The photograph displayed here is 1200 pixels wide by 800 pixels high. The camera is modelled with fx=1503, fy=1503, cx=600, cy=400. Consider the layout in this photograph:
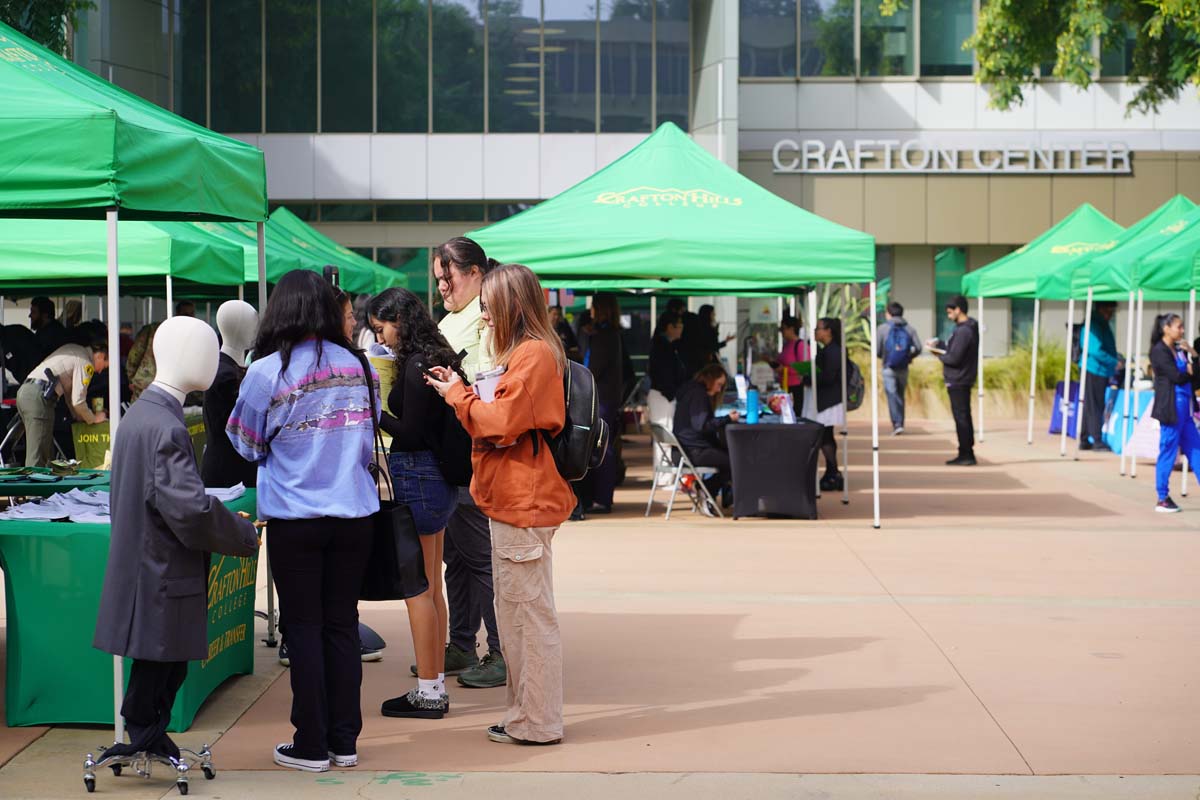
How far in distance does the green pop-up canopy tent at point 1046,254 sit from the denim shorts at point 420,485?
1706 cm

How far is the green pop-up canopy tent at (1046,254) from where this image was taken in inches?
878

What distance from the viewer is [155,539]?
516 centimetres

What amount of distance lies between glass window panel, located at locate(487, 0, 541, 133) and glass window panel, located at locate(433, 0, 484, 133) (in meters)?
0.22

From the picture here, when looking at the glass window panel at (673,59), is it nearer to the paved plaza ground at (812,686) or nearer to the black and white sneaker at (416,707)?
the paved plaza ground at (812,686)

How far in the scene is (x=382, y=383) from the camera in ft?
22.0

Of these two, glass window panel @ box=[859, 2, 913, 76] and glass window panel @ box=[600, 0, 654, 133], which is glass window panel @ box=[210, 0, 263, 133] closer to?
glass window panel @ box=[600, 0, 654, 133]

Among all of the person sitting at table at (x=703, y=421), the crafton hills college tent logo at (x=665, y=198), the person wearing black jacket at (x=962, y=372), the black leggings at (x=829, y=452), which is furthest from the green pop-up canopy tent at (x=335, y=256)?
the person wearing black jacket at (x=962, y=372)

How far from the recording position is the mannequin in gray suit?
509cm

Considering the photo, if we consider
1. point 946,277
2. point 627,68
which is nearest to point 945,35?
point 946,277

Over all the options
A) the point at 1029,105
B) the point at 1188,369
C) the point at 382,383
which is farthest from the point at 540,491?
the point at 1029,105

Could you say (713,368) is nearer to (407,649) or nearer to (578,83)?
(407,649)

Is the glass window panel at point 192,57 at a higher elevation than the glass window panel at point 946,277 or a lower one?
higher

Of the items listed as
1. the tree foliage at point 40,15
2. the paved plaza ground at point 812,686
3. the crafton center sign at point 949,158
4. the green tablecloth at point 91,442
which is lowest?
the paved plaza ground at point 812,686

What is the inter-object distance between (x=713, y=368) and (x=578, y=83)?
18.3 metres
